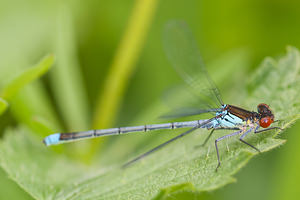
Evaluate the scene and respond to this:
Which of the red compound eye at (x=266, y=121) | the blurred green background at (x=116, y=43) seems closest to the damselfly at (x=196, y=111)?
the red compound eye at (x=266, y=121)

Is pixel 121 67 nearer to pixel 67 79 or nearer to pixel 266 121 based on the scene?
pixel 67 79

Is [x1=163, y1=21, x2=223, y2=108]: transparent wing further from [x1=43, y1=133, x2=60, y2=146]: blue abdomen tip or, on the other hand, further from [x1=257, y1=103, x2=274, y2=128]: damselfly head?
Answer: [x1=43, y1=133, x2=60, y2=146]: blue abdomen tip

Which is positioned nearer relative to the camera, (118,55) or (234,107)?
(234,107)

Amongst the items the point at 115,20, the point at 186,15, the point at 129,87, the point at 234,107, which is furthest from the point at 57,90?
the point at 234,107

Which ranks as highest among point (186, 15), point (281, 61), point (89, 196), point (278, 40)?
point (186, 15)

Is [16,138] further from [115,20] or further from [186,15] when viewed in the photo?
[186,15]

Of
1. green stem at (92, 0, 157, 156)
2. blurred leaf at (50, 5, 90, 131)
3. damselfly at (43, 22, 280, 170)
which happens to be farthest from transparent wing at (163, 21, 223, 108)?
blurred leaf at (50, 5, 90, 131)
